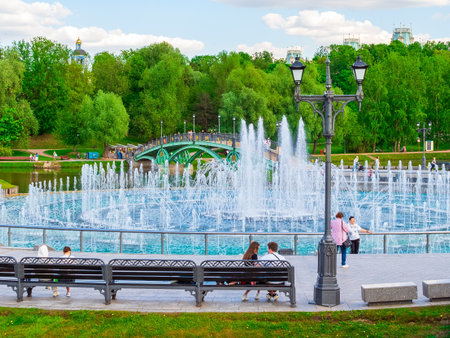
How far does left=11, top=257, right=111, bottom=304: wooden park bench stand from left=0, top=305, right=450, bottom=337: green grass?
0.57m

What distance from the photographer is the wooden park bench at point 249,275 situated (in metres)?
10.2

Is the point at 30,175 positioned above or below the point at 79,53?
below

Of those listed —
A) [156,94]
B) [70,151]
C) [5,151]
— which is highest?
[156,94]

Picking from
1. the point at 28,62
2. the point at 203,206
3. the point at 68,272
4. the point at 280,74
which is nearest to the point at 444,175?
the point at 203,206

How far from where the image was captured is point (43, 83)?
255 ft

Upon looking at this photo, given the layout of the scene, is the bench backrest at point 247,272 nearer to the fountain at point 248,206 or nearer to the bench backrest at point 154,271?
the bench backrest at point 154,271

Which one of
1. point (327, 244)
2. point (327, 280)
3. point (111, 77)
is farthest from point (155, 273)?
point (111, 77)

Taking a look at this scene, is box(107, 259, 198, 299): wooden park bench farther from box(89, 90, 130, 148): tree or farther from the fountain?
box(89, 90, 130, 148): tree

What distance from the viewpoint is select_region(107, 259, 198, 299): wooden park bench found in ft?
33.7

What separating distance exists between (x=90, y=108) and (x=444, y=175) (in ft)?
137

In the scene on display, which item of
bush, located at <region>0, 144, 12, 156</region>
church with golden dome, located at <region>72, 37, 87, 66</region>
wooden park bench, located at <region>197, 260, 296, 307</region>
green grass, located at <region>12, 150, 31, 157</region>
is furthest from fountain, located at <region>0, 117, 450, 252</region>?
church with golden dome, located at <region>72, 37, 87, 66</region>

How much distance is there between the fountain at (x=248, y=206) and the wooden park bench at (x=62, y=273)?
10.1 meters

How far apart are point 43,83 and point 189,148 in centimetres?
2765

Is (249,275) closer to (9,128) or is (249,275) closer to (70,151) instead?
(9,128)
